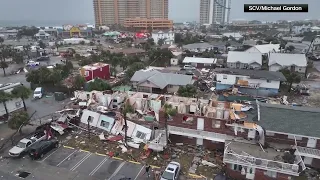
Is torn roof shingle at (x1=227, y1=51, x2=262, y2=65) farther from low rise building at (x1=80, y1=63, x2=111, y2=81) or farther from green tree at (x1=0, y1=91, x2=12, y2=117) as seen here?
green tree at (x1=0, y1=91, x2=12, y2=117)

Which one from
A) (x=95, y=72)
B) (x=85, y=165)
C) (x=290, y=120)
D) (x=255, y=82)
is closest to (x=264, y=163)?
(x=290, y=120)

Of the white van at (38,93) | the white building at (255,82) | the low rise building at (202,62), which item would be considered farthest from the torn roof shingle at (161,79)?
the low rise building at (202,62)

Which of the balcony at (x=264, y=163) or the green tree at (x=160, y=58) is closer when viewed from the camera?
the balcony at (x=264, y=163)

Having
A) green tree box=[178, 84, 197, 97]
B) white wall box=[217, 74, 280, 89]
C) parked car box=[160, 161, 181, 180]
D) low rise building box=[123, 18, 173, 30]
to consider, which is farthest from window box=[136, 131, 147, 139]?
low rise building box=[123, 18, 173, 30]

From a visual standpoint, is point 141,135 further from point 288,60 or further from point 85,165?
point 288,60

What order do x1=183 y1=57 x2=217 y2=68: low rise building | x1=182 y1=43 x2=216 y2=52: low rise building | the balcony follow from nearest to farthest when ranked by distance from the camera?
the balcony
x1=183 y1=57 x2=217 y2=68: low rise building
x1=182 y1=43 x2=216 y2=52: low rise building

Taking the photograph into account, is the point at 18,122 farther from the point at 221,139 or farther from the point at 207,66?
the point at 207,66

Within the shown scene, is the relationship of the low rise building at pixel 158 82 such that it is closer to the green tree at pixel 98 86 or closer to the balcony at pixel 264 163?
the green tree at pixel 98 86
